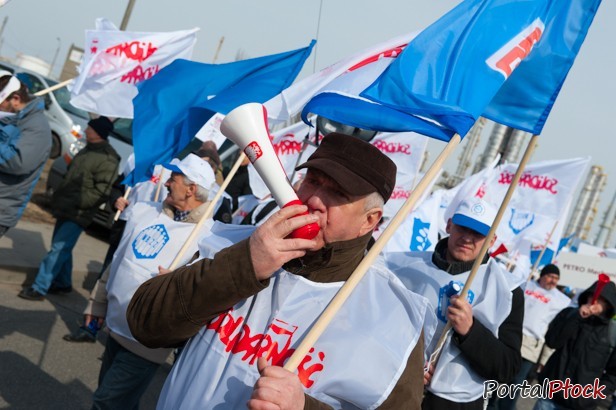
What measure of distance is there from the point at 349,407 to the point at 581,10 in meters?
2.41

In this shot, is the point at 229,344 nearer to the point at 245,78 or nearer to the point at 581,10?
the point at 581,10

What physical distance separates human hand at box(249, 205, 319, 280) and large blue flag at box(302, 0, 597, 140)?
29.7 inches

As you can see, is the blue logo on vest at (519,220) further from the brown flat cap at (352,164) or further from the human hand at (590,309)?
the brown flat cap at (352,164)

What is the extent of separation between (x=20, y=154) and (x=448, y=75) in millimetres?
3924

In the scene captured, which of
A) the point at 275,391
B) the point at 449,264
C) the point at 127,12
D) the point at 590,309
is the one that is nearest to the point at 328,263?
the point at 275,391

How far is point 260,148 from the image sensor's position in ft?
7.28

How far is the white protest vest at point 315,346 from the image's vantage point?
208 cm

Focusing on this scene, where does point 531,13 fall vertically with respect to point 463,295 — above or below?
above

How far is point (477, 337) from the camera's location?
3697 mm

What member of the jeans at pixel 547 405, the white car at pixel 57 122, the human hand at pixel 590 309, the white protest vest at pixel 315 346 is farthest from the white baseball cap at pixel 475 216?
the white car at pixel 57 122

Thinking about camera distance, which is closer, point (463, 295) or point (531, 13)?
point (531, 13)

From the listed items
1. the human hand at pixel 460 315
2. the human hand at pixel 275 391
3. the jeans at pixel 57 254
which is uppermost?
the human hand at pixel 460 315

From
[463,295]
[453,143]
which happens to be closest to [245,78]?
[463,295]

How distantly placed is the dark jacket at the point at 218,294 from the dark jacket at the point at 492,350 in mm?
1556
